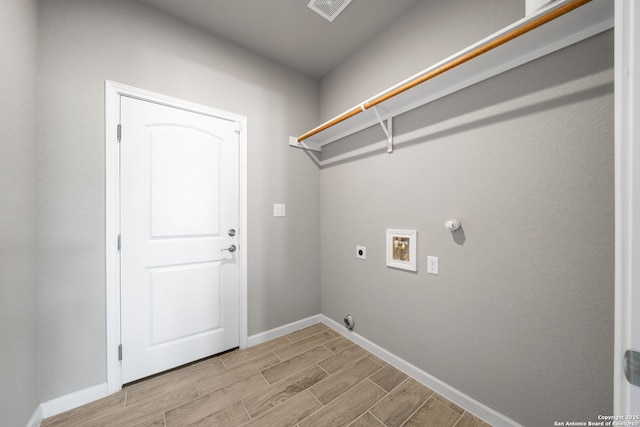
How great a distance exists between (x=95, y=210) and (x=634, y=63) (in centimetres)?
236

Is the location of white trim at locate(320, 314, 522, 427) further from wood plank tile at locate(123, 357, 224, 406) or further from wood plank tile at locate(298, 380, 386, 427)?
wood plank tile at locate(123, 357, 224, 406)

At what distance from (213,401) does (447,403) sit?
1.49 metres

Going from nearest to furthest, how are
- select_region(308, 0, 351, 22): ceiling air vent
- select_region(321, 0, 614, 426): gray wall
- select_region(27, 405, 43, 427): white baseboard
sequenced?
select_region(321, 0, 614, 426): gray wall → select_region(27, 405, 43, 427): white baseboard → select_region(308, 0, 351, 22): ceiling air vent

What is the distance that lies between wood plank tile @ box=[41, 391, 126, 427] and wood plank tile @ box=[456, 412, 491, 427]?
2.05 meters

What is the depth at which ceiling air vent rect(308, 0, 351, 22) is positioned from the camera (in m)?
1.60

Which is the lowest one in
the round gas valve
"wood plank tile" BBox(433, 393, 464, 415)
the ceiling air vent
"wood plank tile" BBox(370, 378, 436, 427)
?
"wood plank tile" BBox(370, 378, 436, 427)

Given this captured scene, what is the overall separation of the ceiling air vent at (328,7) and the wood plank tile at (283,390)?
2.74 meters

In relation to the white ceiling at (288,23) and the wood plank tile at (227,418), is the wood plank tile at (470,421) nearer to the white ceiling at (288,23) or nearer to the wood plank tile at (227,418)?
the wood plank tile at (227,418)

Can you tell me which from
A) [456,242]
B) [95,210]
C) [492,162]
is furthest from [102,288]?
[492,162]

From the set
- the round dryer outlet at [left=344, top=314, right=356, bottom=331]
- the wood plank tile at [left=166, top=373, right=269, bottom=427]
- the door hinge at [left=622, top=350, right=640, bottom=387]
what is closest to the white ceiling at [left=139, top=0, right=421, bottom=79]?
the door hinge at [left=622, top=350, right=640, bottom=387]

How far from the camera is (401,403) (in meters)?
1.38

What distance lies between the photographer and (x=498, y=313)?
4.03 ft

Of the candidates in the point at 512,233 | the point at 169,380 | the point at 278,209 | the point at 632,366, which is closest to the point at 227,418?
the point at 169,380

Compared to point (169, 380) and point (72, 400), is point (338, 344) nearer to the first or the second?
point (169, 380)
